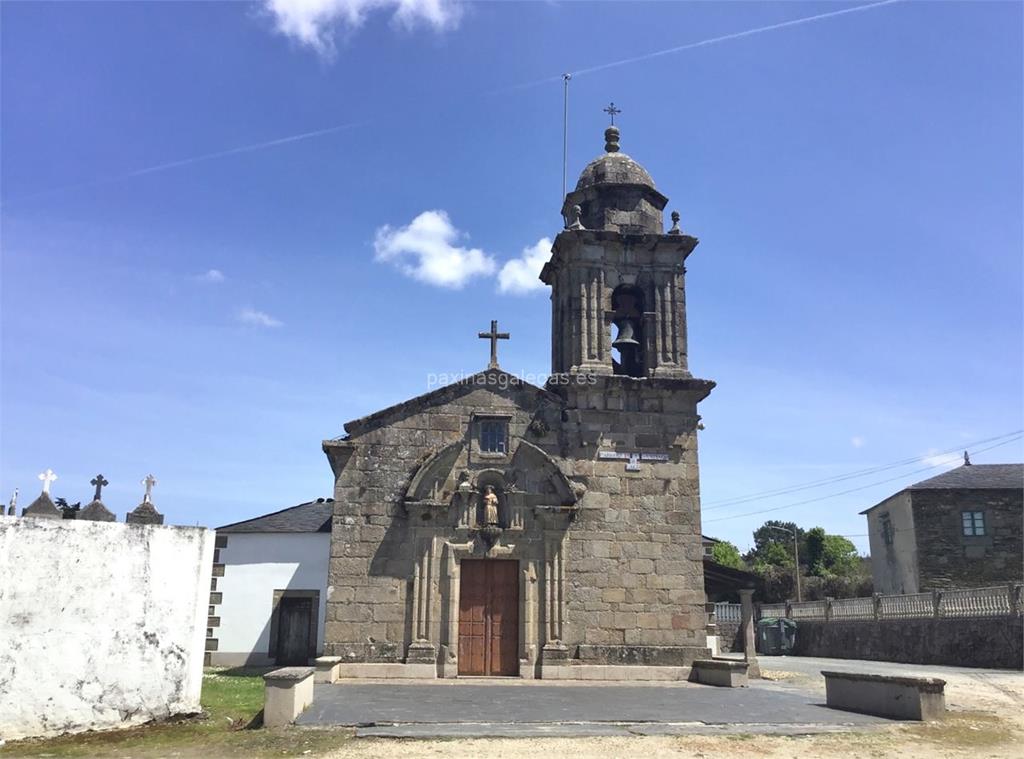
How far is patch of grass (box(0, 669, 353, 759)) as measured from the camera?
7.70m

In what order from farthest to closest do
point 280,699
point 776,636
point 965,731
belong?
1. point 776,636
2. point 965,731
3. point 280,699

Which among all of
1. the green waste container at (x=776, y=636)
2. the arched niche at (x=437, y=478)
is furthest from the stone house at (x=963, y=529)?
the arched niche at (x=437, y=478)

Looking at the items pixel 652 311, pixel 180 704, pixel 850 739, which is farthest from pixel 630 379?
pixel 180 704

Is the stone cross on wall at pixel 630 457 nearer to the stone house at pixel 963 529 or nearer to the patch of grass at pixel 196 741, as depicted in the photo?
the patch of grass at pixel 196 741

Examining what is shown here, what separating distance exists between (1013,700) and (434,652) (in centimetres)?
979

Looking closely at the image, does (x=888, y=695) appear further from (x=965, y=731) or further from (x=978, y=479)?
(x=978, y=479)

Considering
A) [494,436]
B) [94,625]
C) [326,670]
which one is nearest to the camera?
[94,625]

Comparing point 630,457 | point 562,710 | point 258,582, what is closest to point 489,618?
point 630,457

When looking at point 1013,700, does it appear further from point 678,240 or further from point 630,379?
point 678,240

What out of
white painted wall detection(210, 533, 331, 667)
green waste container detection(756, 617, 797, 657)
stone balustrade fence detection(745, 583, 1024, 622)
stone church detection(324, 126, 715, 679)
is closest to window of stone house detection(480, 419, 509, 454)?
stone church detection(324, 126, 715, 679)

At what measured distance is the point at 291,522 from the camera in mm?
21391

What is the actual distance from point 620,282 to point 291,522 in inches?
443

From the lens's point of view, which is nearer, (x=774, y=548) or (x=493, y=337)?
(x=493, y=337)

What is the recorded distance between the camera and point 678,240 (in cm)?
1717
